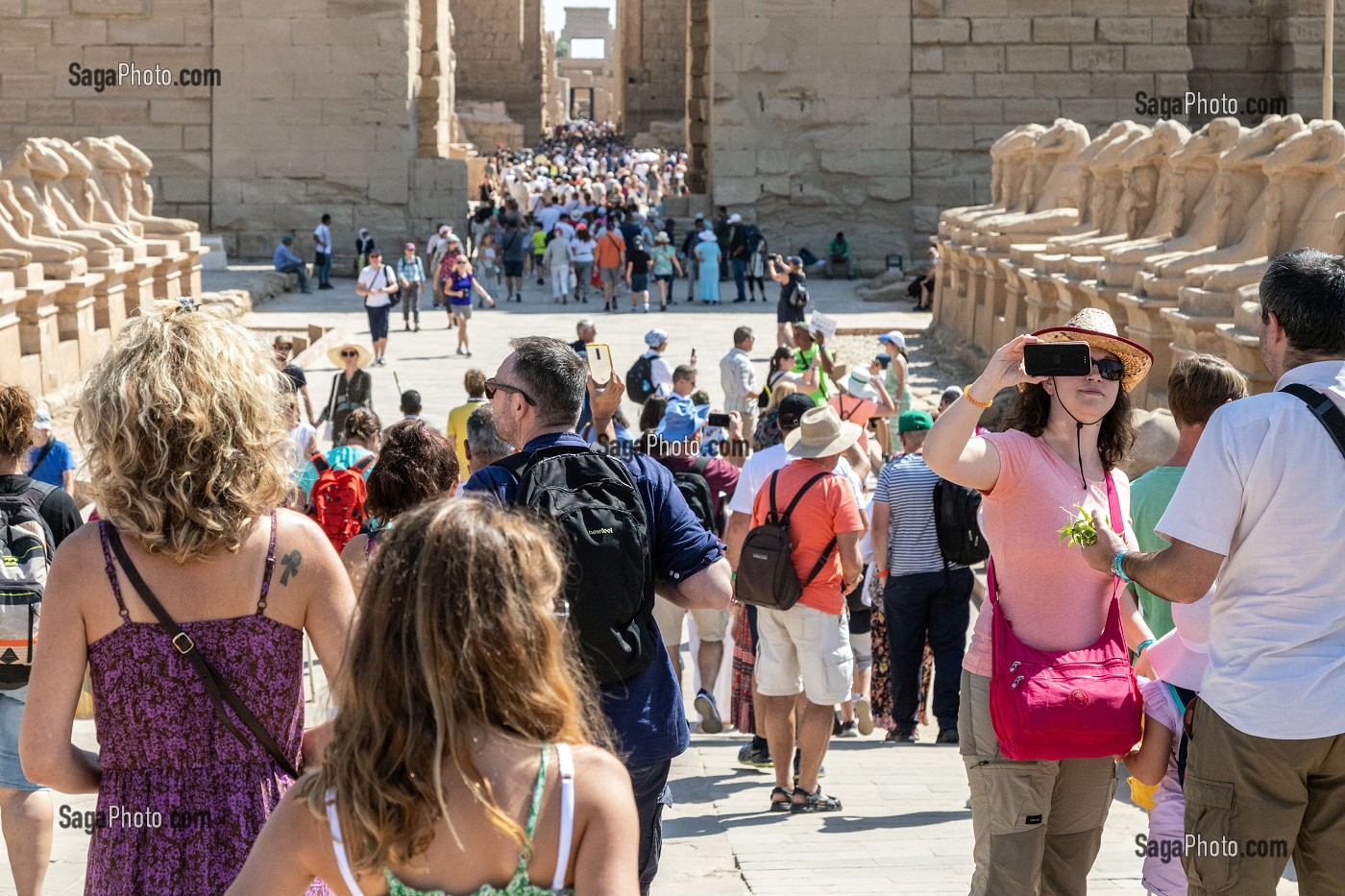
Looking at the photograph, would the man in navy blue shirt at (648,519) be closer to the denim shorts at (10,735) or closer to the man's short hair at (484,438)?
the man's short hair at (484,438)

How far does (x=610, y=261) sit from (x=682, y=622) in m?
14.1

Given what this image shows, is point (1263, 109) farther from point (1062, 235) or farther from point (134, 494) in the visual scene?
point (134, 494)

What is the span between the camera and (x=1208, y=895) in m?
3.43

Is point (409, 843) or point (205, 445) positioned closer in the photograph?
point (409, 843)

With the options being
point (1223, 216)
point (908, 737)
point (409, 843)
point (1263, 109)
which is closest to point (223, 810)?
point (409, 843)

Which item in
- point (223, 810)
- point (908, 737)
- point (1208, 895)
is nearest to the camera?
point (223, 810)

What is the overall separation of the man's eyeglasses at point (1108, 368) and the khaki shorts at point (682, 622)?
3470 mm

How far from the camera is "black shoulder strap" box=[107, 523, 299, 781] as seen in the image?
2.82 metres

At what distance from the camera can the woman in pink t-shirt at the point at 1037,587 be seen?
12.4 ft

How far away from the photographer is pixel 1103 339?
156 inches

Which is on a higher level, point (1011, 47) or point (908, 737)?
point (1011, 47)

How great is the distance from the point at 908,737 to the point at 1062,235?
9599 mm

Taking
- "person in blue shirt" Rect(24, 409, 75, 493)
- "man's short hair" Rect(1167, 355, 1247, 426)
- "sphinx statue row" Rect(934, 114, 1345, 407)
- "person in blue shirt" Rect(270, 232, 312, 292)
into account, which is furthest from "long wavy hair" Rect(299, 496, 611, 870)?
"person in blue shirt" Rect(270, 232, 312, 292)

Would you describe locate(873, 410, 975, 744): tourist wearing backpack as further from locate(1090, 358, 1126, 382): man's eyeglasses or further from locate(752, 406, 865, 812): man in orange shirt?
locate(1090, 358, 1126, 382): man's eyeglasses
